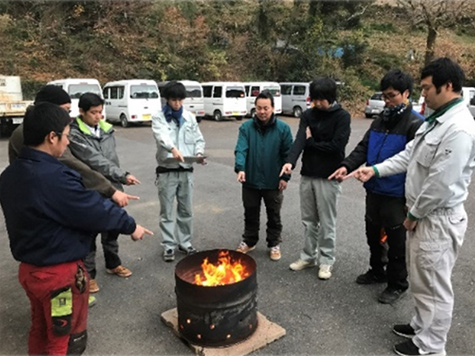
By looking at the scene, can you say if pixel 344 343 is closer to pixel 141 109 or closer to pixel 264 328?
pixel 264 328

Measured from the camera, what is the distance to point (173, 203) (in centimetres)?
441

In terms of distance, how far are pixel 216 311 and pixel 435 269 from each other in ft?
4.86

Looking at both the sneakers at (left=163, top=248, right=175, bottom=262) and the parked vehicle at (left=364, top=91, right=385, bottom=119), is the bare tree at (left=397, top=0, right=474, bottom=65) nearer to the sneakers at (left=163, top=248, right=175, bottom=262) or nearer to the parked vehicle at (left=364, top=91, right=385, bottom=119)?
the parked vehicle at (left=364, top=91, right=385, bottom=119)

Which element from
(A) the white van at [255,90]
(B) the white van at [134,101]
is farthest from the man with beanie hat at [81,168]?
(A) the white van at [255,90]

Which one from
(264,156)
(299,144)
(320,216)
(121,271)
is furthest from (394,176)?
(121,271)

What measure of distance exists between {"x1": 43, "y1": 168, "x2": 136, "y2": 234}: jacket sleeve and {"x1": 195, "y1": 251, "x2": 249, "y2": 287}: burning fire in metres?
1.00

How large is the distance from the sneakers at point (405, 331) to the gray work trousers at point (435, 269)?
0.77 ft

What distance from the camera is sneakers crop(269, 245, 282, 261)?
4.37 meters

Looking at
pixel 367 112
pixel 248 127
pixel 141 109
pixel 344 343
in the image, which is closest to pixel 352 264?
pixel 344 343

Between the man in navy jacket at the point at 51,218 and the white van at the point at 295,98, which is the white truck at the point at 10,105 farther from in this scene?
the white van at the point at 295,98

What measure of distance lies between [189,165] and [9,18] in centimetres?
2371

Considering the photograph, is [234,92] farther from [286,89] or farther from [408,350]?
[408,350]

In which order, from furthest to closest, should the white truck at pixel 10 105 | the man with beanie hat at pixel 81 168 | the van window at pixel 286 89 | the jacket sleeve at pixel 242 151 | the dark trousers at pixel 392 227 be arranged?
the van window at pixel 286 89 < the white truck at pixel 10 105 < the jacket sleeve at pixel 242 151 < the dark trousers at pixel 392 227 < the man with beanie hat at pixel 81 168

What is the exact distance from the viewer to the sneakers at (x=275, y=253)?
4.37 m
